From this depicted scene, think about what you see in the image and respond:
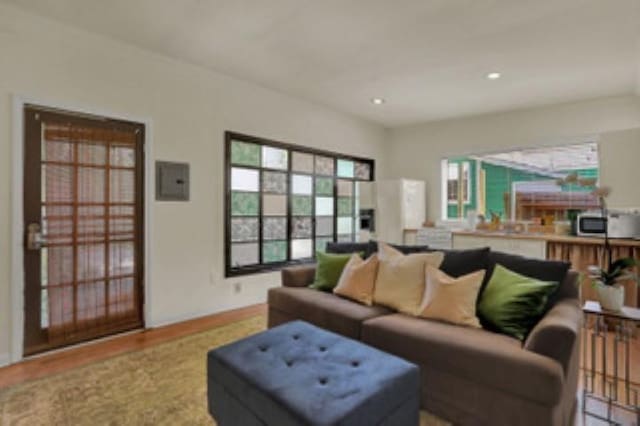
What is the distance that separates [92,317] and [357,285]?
235 cm

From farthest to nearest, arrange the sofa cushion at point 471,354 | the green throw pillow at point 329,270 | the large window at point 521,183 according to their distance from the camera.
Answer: the large window at point 521,183 < the green throw pillow at point 329,270 < the sofa cushion at point 471,354

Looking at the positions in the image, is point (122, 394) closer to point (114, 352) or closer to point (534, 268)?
point (114, 352)

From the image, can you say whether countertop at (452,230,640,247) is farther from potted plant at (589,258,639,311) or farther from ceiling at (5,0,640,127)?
potted plant at (589,258,639,311)

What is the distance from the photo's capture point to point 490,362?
1673 millimetres

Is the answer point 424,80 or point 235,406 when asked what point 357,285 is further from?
point 424,80

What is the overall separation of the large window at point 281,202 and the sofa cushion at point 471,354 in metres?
2.22

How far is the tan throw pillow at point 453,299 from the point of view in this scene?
2123 millimetres

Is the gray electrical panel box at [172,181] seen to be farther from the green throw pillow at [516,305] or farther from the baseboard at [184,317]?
the green throw pillow at [516,305]

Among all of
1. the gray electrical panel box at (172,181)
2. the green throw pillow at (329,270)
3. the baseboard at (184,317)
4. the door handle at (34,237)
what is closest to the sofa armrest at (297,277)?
Answer: the green throw pillow at (329,270)

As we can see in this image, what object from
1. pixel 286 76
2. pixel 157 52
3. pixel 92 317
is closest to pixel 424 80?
pixel 286 76

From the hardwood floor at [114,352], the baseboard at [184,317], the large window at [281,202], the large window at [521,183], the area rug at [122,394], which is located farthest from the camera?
the large window at [521,183]

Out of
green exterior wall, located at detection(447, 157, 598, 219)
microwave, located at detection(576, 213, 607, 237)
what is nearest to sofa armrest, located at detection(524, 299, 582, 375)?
microwave, located at detection(576, 213, 607, 237)

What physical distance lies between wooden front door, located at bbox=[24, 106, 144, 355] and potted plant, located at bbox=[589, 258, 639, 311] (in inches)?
141

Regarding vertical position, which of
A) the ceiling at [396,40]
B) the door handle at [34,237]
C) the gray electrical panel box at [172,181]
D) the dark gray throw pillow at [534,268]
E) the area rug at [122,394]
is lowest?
the area rug at [122,394]
